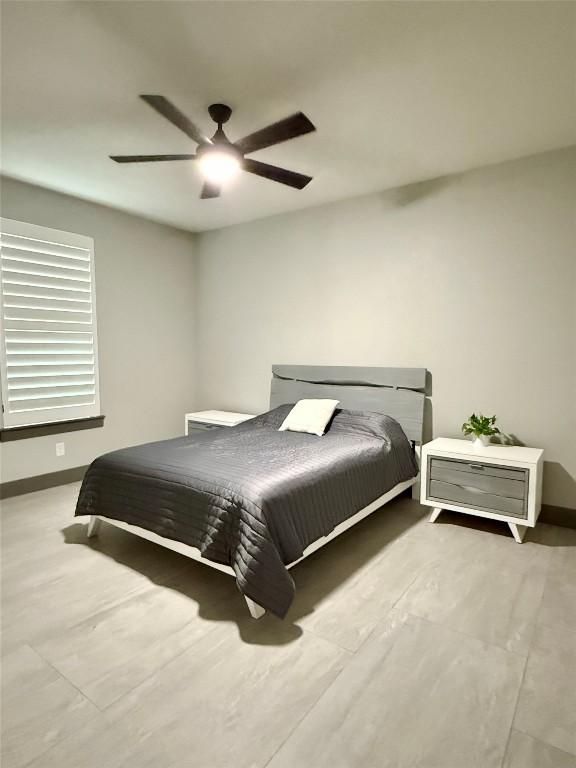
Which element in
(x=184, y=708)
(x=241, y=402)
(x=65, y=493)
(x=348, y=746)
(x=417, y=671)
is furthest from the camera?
(x=241, y=402)

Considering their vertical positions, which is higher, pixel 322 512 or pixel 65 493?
pixel 322 512

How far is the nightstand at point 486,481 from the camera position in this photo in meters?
2.74

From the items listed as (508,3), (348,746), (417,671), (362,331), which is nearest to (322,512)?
(417,671)

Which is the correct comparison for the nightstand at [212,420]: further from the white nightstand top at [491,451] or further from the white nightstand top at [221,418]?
the white nightstand top at [491,451]

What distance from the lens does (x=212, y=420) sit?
4.33 metres

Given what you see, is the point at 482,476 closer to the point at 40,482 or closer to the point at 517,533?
the point at 517,533

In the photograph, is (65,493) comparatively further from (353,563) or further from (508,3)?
(508,3)

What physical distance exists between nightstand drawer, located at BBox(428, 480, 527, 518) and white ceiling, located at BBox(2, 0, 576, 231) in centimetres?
229

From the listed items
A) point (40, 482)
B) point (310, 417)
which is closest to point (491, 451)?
point (310, 417)

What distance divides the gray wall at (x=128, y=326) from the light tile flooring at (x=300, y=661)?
146cm

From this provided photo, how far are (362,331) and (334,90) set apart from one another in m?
1.99

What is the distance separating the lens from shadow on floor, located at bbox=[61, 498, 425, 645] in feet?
6.48

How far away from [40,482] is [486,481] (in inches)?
141

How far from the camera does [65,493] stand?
370 centimetres
